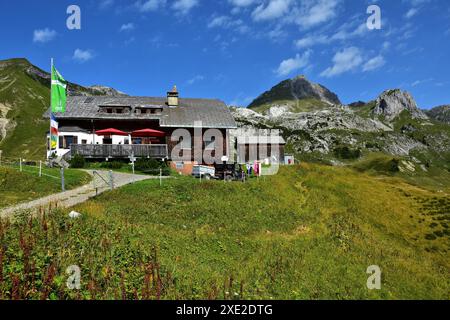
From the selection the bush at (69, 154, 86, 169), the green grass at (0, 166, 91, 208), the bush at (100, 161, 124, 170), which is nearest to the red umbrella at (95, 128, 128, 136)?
the bush at (100, 161, 124, 170)

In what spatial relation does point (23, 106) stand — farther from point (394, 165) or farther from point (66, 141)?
point (394, 165)

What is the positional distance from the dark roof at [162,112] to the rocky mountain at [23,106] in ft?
130

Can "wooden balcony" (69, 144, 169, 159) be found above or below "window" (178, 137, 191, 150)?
below

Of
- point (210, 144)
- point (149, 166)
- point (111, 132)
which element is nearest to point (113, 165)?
point (149, 166)

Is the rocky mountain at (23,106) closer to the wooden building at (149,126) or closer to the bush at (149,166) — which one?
the wooden building at (149,126)

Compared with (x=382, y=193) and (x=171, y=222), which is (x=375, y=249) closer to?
(x=171, y=222)

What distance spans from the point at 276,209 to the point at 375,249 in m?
6.80

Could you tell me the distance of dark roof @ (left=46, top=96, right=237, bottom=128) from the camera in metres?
43.3

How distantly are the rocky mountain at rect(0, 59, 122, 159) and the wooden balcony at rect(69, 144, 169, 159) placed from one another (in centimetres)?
4745

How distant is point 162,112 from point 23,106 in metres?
108

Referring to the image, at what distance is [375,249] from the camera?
17.1 meters

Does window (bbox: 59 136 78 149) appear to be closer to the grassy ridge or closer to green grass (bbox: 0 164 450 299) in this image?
green grass (bbox: 0 164 450 299)

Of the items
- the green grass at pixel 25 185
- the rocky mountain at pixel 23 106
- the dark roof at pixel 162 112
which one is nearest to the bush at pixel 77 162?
the dark roof at pixel 162 112
